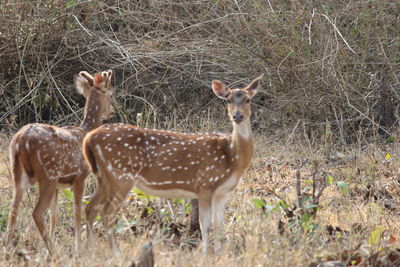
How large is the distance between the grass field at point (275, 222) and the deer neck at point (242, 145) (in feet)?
1.21

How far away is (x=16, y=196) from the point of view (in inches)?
281

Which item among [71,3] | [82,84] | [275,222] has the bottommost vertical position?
[275,222]

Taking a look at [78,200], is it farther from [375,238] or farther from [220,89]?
[375,238]

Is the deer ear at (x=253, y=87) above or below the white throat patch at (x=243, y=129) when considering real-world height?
above

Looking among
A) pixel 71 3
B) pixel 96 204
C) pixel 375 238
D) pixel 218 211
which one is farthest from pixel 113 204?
pixel 71 3

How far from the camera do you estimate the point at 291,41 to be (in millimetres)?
11875

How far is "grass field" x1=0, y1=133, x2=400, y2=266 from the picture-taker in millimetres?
6426

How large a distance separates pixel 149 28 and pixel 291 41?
2.41 meters

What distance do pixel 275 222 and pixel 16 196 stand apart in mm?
2179

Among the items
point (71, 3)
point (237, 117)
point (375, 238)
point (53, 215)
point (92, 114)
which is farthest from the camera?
point (71, 3)

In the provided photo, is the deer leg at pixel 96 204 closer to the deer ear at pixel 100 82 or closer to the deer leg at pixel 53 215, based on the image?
the deer leg at pixel 53 215

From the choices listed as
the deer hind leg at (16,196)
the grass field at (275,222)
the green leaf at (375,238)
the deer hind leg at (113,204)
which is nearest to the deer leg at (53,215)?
the grass field at (275,222)

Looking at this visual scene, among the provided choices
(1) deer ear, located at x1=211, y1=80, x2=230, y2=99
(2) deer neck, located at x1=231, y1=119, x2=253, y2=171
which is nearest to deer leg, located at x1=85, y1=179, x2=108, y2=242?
(2) deer neck, located at x1=231, y1=119, x2=253, y2=171

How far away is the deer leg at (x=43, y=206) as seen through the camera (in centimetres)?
704
